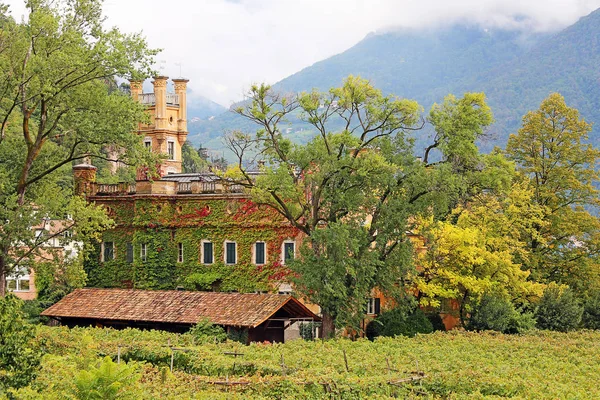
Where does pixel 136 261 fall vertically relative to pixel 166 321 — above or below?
above

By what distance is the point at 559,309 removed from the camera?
47375 mm

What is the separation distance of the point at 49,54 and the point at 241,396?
18.3 m

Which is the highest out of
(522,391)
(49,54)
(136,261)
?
(49,54)

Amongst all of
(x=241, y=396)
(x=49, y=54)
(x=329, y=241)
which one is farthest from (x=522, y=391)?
(x=49, y=54)

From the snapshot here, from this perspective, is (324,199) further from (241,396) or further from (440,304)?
(241,396)

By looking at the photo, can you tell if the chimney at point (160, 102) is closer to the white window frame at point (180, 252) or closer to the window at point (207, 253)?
the white window frame at point (180, 252)

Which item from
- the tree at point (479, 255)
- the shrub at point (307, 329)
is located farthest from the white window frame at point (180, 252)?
the tree at point (479, 255)

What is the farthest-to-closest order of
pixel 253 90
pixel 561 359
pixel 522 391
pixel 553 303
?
pixel 553 303 < pixel 253 90 < pixel 561 359 < pixel 522 391

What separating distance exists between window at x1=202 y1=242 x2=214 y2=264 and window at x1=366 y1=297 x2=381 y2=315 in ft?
28.3

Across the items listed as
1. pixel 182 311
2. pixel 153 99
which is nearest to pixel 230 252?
pixel 182 311

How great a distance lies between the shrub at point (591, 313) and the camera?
1960 inches

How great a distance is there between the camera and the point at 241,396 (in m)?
23.9

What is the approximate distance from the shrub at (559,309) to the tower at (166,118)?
105 ft

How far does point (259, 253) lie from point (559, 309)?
15401 mm
